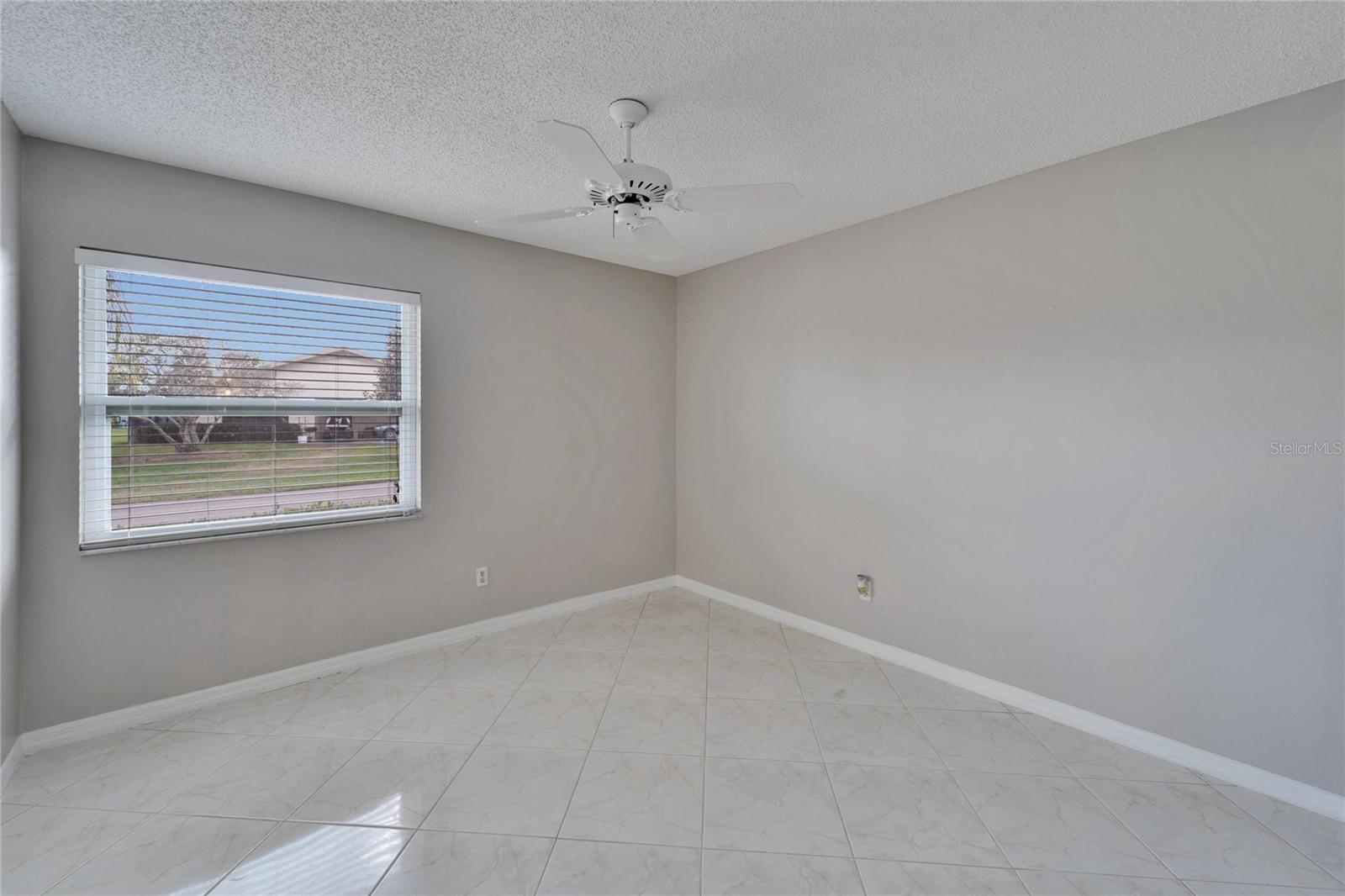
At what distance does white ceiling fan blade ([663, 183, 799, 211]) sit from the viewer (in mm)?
1786

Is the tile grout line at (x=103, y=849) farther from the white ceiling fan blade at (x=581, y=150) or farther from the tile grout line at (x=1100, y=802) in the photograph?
the tile grout line at (x=1100, y=802)

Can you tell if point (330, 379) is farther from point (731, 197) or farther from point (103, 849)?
point (731, 197)

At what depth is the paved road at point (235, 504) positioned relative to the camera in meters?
2.40

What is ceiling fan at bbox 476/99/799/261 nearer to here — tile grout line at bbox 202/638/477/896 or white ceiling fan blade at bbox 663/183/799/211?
white ceiling fan blade at bbox 663/183/799/211

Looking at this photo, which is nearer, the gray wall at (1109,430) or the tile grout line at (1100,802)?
the tile grout line at (1100,802)

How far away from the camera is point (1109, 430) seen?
2.31m

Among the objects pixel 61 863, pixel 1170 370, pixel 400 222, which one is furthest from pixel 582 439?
pixel 1170 370

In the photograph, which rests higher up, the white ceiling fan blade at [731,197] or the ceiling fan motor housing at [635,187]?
the ceiling fan motor housing at [635,187]

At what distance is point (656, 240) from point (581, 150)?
658mm

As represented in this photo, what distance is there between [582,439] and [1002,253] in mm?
2593

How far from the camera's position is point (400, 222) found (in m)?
3.05
